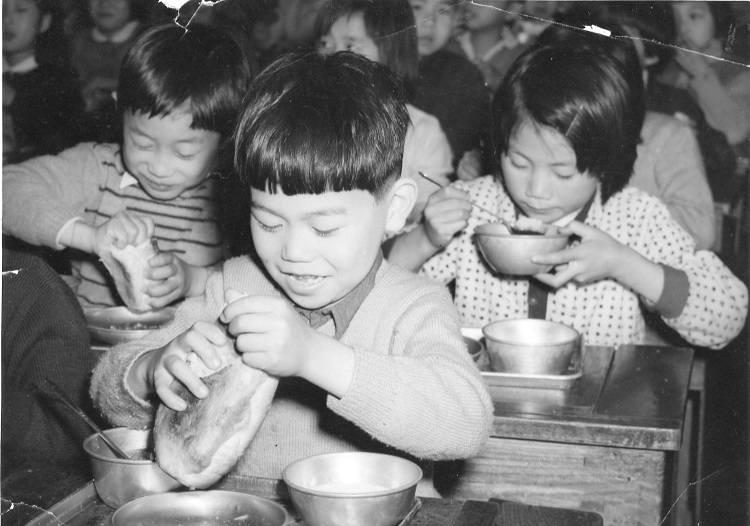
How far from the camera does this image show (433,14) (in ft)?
13.8

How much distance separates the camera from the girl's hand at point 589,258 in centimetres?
241

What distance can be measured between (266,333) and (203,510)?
26cm

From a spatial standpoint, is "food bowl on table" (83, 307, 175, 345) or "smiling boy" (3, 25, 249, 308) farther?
"smiling boy" (3, 25, 249, 308)

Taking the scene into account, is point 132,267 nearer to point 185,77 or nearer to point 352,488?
point 185,77

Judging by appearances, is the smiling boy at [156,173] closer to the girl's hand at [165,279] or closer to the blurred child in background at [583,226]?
the girl's hand at [165,279]

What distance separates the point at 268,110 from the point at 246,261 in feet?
1.54

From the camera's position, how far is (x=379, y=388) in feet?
4.00

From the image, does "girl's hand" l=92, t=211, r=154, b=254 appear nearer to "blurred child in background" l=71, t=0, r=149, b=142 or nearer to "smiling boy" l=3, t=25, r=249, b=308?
"smiling boy" l=3, t=25, r=249, b=308

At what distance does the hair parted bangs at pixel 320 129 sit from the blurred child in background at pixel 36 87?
2.38 meters

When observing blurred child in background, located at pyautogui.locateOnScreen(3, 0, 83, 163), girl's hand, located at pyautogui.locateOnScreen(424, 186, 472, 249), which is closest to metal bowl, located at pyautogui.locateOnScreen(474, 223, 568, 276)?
girl's hand, located at pyautogui.locateOnScreen(424, 186, 472, 249)

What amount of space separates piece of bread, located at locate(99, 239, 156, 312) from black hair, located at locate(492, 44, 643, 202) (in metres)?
1.17

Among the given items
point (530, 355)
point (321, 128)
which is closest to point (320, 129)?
point (321, 128)

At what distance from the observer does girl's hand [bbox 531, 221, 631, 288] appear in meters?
2.41

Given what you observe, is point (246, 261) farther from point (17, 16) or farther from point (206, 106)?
point (17, 16)
